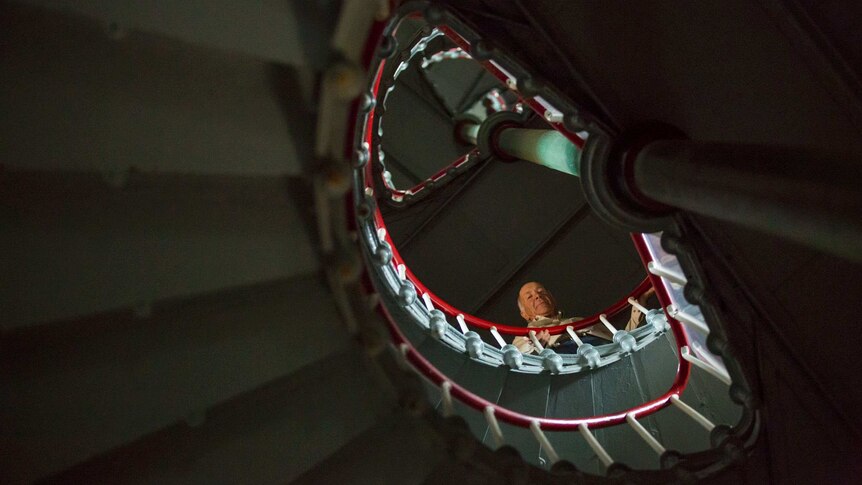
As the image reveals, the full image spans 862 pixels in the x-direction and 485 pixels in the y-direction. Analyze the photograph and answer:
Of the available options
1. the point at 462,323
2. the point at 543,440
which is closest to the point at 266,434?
the point at 543,440

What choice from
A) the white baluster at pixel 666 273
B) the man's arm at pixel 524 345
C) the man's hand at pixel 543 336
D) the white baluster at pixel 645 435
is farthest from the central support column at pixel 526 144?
the man's arm at pixel 524 345

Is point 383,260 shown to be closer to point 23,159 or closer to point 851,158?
point 23,159

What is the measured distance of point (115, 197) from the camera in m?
1.92

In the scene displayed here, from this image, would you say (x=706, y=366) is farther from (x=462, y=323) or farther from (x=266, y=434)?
(x=266, y=434)

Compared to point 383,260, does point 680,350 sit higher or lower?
higher

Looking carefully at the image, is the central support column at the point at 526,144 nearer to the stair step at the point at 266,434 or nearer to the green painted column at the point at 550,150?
the green painted column at the point at 550,150

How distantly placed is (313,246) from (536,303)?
505cm

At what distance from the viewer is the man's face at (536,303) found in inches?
271

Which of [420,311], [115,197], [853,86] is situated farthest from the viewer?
[420,311]

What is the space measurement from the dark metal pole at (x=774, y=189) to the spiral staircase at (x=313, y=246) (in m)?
0.01

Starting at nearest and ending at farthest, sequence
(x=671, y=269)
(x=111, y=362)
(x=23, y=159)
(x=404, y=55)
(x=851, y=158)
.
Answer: (x=851, y=158)
(x=23, y=159)
(x=111, y=362)
(x=671, y=269)
(x=404, y=55)

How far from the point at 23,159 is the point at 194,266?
61 centimetres

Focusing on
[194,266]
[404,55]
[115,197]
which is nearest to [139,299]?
[194,266]

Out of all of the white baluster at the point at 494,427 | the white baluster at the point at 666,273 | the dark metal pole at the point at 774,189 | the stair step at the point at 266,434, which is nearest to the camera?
the dark metal pole at the point at 774,189
